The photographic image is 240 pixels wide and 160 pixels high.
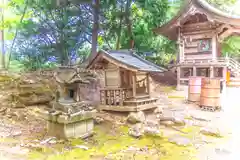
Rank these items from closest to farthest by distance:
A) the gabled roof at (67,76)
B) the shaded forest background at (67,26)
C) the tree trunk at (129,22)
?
the gabled roof at (67,76) < the shaded forest background at (67,26) < the tree trunk at (129,22)

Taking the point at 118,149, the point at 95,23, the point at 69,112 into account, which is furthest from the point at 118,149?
the point at 95,23

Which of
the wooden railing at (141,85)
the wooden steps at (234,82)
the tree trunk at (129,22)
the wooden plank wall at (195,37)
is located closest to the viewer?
the wooden railing at (141,85)

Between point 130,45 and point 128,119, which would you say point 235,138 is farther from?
point 130,45

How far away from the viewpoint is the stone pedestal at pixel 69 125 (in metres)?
5.20

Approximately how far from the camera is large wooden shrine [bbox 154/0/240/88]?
13.3 metres

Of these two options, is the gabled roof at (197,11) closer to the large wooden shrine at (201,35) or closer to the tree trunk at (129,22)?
the large wooden shrine at (201,35)

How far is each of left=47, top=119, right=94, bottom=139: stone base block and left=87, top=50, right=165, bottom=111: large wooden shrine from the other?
2.26 metres

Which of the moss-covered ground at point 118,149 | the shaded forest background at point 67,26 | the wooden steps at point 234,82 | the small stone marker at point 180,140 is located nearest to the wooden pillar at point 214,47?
the wooden steps at point 234,82

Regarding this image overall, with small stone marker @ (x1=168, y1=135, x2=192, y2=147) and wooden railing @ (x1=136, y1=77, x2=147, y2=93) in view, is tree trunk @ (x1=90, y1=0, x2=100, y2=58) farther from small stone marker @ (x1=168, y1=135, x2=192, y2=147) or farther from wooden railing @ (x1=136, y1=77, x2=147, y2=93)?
small stone marker @ (x1=168, y1=135, x2=192, y2=147)

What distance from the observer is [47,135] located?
18.0 ft

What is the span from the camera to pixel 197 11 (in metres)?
13.8

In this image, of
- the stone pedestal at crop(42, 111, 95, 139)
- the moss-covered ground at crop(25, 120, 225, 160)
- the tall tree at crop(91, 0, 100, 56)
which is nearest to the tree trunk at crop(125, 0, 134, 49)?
the tall tree at crop(91, 0, 100, 56)

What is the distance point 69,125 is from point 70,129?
4.4 inches

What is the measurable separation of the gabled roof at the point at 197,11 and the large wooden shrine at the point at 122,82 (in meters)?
7.05
